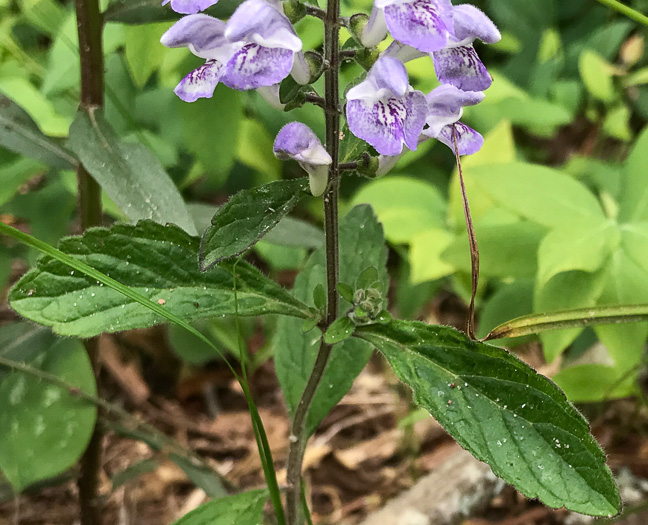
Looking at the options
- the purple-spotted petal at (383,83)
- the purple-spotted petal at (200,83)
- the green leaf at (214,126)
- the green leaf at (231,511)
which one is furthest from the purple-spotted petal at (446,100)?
the green leaf at (214,126)

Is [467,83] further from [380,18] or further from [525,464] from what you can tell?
[525,464]

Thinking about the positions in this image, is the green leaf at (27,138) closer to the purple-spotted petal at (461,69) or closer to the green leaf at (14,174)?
the green leaf at (14,174)

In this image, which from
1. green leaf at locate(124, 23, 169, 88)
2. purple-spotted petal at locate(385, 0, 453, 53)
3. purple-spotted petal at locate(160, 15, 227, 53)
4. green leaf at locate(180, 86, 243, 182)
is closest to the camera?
purple-spotted petal at locate(385, 0, 453, 53)

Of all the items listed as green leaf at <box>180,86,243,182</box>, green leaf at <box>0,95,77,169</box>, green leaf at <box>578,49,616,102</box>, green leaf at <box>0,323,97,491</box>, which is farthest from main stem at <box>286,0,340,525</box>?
green leaf at <box>578,49,616,102</box>

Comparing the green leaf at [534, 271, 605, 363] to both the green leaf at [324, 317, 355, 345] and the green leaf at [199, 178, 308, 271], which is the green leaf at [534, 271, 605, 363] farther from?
the green leaf at [199, 178, 308, 271]

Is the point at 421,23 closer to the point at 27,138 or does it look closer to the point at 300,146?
the point at 300,146

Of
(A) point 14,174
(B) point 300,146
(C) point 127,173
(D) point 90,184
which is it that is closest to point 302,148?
(B) point 300,146
